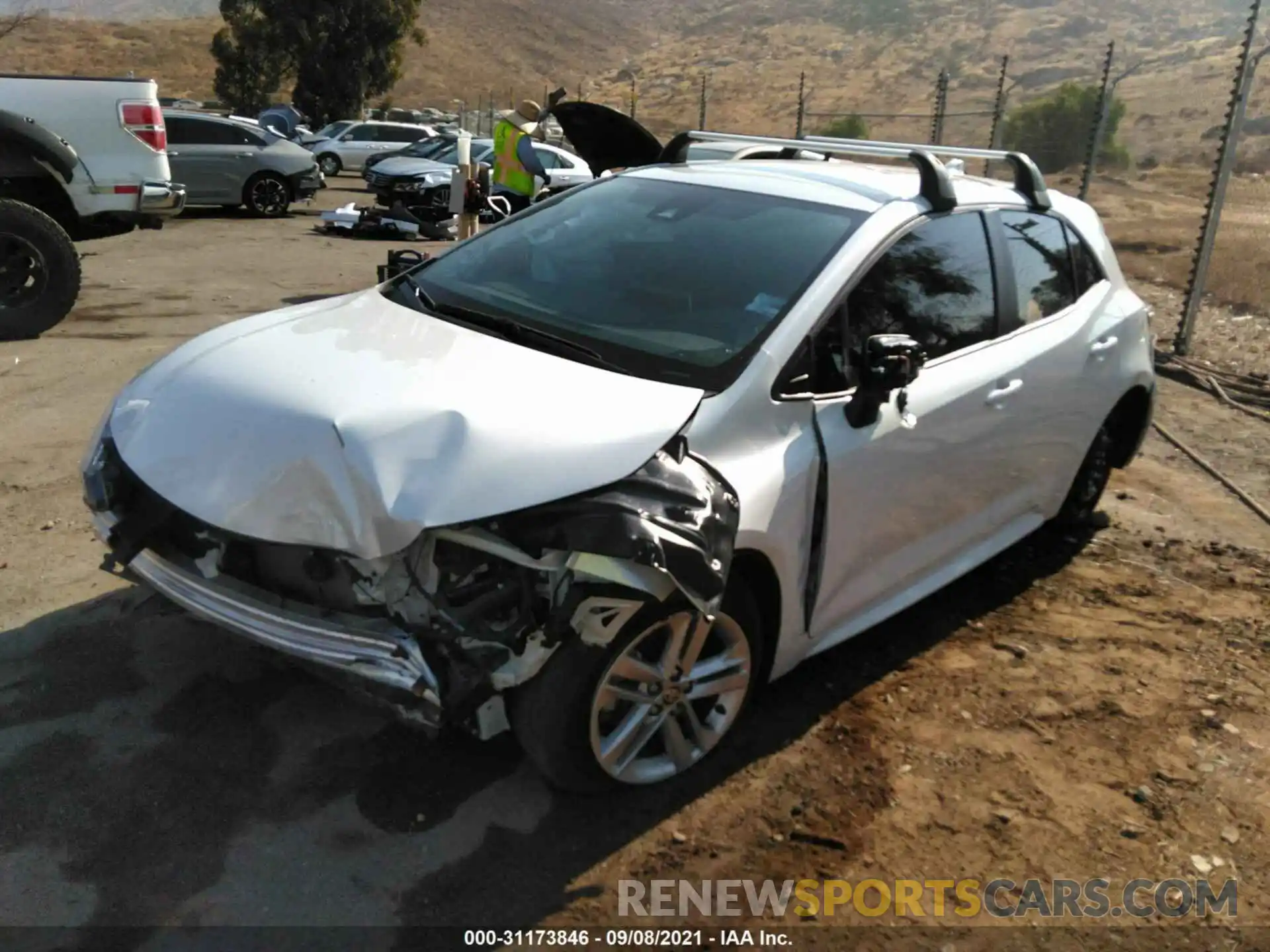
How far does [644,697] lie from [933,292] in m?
1.79

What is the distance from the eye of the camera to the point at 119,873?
2.66 m

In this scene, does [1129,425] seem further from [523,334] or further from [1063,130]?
[1063,130]

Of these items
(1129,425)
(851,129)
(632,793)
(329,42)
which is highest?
(1129,425)

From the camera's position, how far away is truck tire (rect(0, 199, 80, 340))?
23.8ft

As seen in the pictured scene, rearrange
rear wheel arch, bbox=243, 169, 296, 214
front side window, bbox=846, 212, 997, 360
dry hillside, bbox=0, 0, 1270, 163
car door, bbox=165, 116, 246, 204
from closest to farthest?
front side window, bbox=846, 212, 997, 360 → car door, bbox=165, 116, 246, 204 → rear wheel arch, bbox=243, 169, 296, 214 → dry hillside, bbox=0, 0, 1270, 163

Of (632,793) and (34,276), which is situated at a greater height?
(34,276)

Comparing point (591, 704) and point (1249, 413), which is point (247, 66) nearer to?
point (1249, 413)

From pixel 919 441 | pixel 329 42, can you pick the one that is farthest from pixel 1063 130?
pixel 329 42

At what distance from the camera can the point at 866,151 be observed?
4.24 m

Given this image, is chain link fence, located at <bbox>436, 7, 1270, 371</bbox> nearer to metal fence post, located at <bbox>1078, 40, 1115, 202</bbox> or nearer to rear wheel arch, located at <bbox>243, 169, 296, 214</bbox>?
metal fence post, located at <bbox>1078, 40, 1115, 202</bbox>

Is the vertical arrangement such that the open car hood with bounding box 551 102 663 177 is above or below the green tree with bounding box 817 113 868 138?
above

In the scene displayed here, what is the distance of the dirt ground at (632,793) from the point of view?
2.70 meters

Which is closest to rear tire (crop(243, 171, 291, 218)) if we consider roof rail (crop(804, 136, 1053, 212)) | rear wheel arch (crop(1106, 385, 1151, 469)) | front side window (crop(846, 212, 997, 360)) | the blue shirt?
the blue shirt

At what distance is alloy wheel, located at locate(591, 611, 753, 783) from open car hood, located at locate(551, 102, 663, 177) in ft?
10.6
